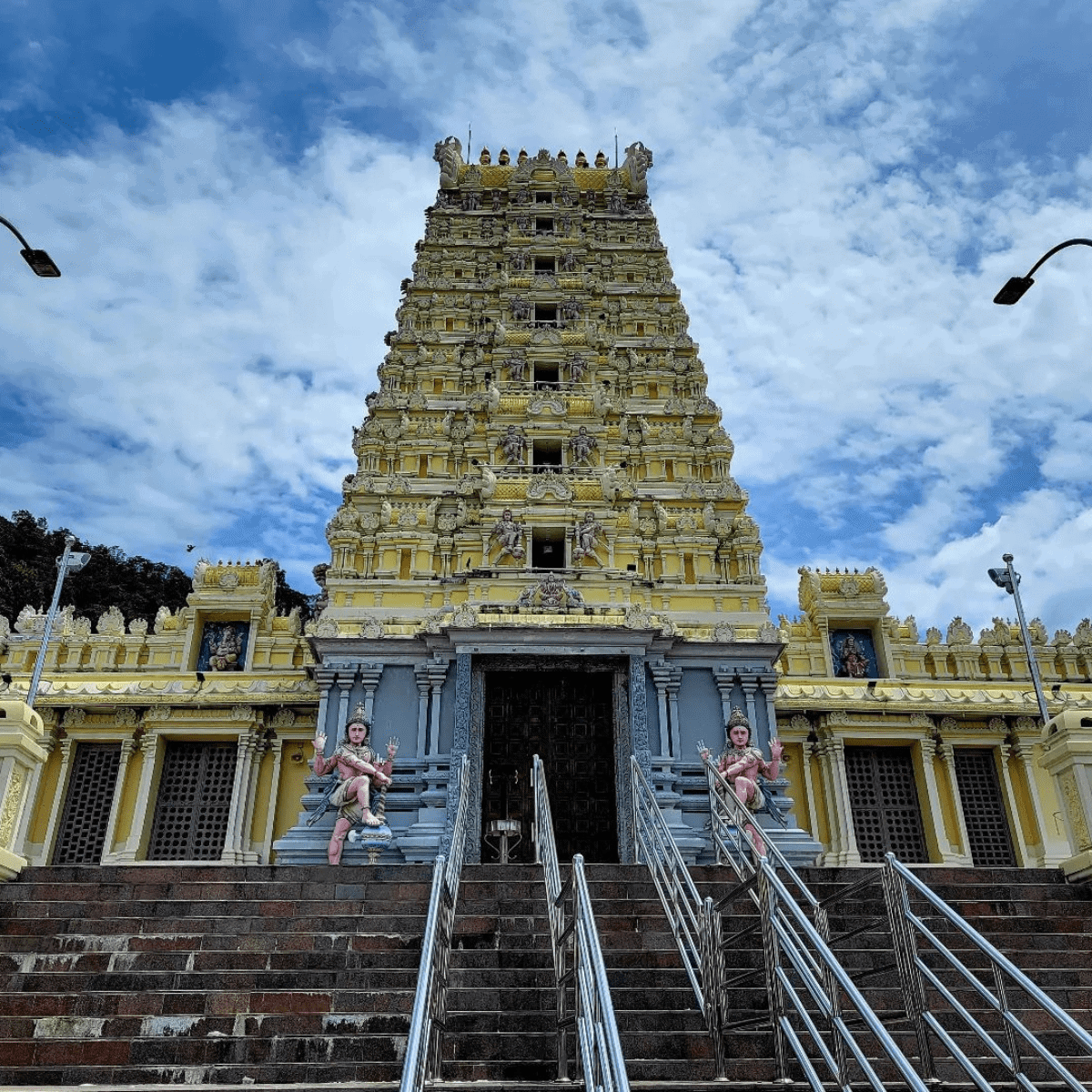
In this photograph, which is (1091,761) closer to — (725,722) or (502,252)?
(725,722)

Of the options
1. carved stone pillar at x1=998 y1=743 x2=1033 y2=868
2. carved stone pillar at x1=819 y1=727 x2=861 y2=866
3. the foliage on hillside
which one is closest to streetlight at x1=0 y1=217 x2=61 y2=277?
carved stone pillar at x1=819 y1=727 x2=861 y2=866

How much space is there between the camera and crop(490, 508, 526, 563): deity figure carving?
1875 centimetres

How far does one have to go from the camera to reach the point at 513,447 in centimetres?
2067

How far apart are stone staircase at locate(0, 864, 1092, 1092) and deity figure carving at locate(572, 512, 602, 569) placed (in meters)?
8.15

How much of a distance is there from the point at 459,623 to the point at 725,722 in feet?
15.2

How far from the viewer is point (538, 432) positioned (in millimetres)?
21219

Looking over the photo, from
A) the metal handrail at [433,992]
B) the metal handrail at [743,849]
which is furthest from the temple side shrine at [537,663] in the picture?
the metal handrail at [433,992]

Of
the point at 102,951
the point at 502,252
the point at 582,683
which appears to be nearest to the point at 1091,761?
the point at 582,683

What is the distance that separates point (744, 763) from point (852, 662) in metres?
8.33

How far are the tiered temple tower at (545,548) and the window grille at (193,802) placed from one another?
4.47 m

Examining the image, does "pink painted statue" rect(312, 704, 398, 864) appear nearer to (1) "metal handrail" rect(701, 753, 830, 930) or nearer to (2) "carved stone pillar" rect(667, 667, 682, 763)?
(2) "carved stone pillar" rect(667, 667, 682, 763)

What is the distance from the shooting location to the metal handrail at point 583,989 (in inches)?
205

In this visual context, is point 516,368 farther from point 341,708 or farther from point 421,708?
point 341,708

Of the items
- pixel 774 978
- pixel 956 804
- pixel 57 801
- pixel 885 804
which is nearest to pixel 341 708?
pixel 57 801
